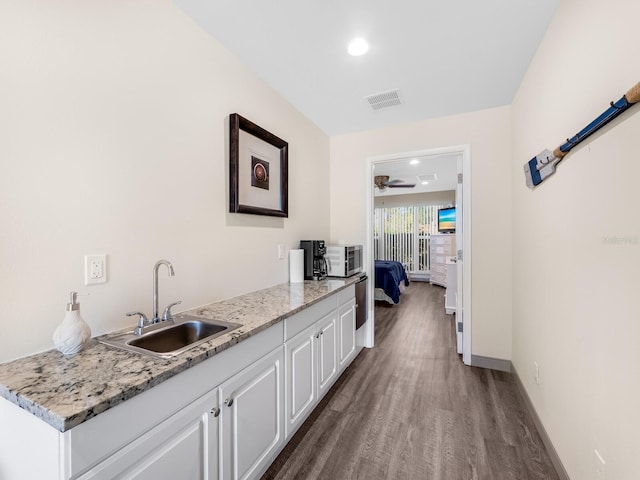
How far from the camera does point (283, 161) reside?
246 cm

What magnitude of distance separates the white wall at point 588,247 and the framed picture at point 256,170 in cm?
185

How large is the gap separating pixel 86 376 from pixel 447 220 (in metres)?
7.68

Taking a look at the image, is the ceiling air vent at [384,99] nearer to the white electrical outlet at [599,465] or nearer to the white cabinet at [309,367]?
the white cabinet at [309,367]

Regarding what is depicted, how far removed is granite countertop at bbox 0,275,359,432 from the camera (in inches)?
27.5

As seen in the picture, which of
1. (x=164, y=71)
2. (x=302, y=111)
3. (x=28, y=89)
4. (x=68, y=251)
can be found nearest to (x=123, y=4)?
(x=164, y=71)

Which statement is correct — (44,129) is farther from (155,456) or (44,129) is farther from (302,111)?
(302,111)

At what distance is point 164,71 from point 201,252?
1.00 metres

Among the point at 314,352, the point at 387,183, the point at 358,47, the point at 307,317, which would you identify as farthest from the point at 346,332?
the point at 387,183

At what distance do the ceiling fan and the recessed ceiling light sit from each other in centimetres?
353

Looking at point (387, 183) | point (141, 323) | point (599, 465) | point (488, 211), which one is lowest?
point (599, 465)

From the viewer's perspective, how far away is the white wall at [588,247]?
0.95m

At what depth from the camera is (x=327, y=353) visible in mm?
2152

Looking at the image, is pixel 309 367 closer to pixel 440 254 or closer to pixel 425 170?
pixel 425 170

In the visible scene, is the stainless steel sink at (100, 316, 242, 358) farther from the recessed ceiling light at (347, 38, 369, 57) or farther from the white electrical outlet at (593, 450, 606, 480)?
the recessed ceiling light at (347, 38, 369, 57)
